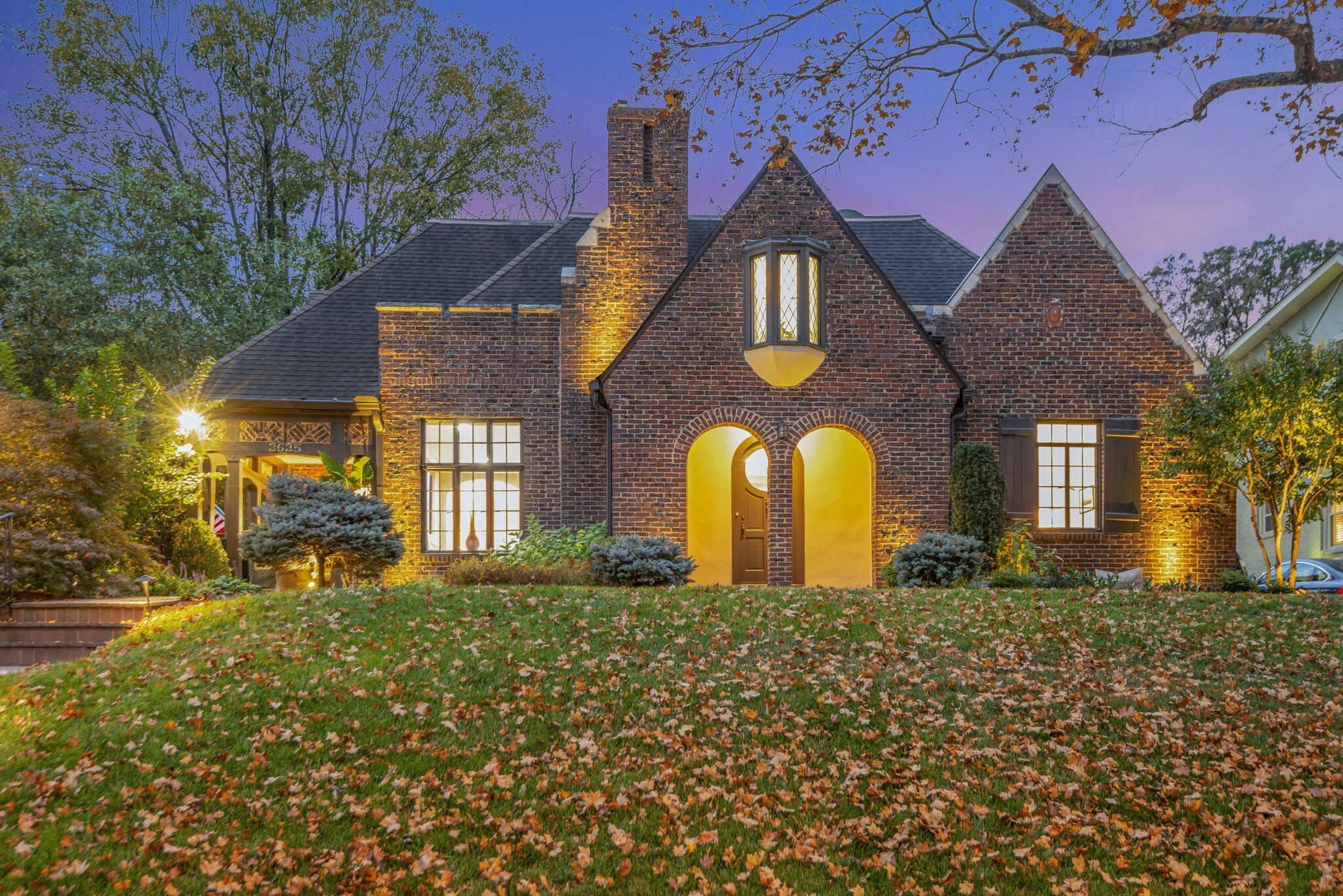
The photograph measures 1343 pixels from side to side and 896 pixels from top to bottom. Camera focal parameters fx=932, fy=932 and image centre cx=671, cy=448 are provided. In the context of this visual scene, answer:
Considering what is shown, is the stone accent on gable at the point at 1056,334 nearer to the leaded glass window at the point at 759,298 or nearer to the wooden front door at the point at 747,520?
the leaded glass window at the point at 759,298

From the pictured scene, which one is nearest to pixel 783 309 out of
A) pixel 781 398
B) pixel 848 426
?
pixel 781 398

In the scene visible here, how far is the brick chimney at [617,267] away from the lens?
A: 14102mm

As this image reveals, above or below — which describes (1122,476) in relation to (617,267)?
below

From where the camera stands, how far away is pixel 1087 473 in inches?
553

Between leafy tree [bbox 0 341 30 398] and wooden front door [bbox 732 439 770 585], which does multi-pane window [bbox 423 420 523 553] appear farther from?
leafy tree [bbox 0 341 30 398]

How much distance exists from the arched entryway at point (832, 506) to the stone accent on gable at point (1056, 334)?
6.87 feet

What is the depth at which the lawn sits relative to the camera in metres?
4.67

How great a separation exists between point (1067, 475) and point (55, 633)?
511 inches

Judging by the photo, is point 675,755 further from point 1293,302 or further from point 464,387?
point 1293,302

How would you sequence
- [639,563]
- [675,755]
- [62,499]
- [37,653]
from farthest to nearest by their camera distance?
[639,563], [62,499], [37,653], [675,755]

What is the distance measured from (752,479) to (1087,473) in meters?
5.11

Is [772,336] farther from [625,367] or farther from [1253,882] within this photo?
[1253,882]

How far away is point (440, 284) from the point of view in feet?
54.1

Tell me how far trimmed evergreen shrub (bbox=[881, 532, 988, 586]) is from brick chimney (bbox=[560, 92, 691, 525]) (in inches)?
181
